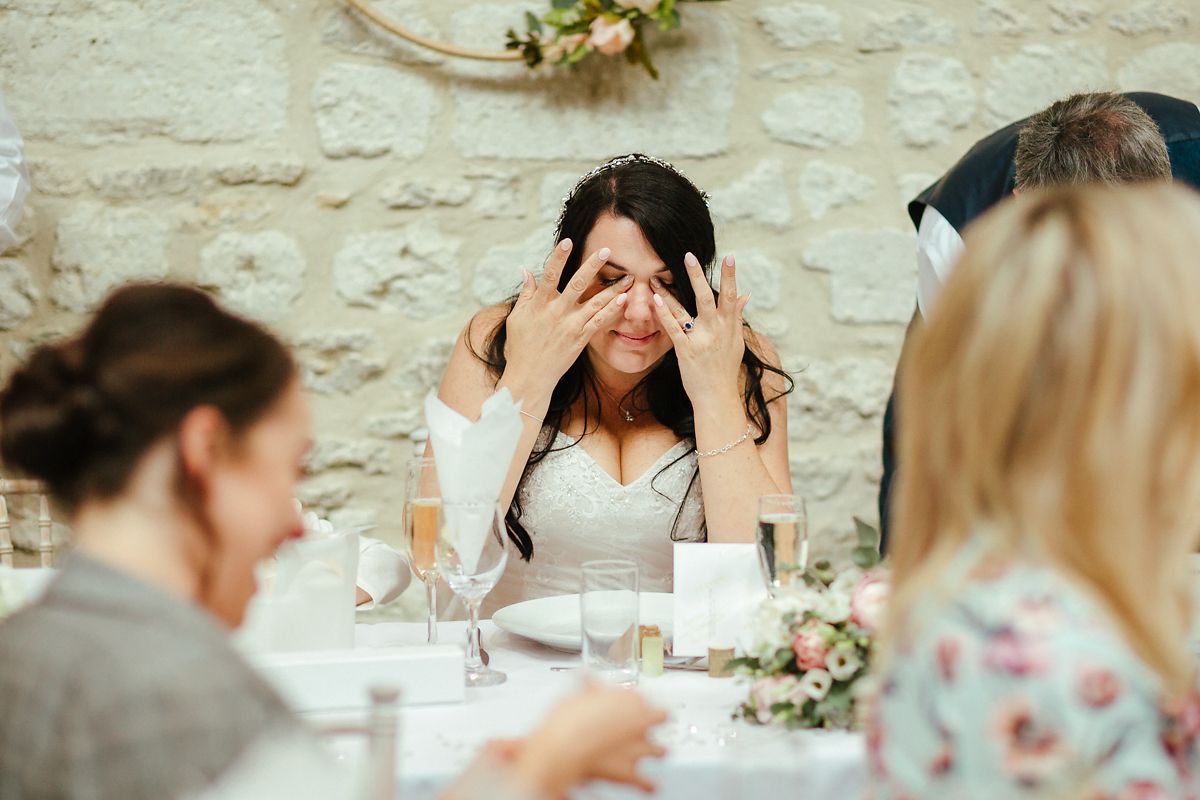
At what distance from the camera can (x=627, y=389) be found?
2.38 metres

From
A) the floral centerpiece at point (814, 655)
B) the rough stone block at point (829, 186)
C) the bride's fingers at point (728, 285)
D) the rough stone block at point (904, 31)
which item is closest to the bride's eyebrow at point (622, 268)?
the bride's fingers at point (728, 285)

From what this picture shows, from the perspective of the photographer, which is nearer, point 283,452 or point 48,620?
point 48,620

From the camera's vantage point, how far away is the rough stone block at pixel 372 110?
2727mm

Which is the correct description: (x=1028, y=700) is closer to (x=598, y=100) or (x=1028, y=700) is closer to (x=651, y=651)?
(x=651, y=651)

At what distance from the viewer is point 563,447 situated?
7.54 ft

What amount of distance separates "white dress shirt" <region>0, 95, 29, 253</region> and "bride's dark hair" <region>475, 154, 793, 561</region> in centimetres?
103

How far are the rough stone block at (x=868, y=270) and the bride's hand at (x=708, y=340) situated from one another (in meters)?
0.83

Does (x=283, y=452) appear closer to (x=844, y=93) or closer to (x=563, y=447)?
(x=563, y=447)

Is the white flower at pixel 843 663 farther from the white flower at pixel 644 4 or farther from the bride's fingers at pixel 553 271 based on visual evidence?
the white flower at pixel 644 4

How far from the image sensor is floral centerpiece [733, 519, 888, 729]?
4.02 ft

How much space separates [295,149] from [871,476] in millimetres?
1527

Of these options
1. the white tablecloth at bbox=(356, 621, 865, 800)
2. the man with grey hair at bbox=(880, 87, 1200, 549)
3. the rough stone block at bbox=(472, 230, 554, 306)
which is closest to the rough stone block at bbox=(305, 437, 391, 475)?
the rough stone block at bbox=(472, 230, 554, 306)

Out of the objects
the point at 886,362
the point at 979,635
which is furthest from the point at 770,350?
the point at 979,635

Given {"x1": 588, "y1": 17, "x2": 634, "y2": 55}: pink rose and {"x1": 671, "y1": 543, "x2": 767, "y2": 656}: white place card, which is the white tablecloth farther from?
{"x1": 588, "y1": 17, "x2": 634, "y2": 55}: pink rose
